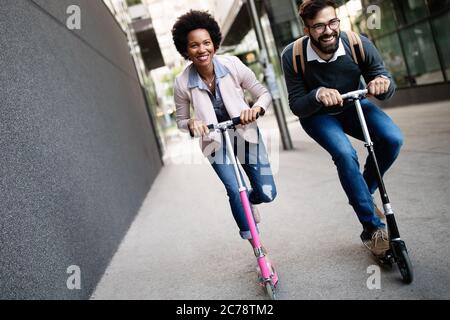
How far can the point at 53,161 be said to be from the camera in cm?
432

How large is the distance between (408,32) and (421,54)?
2.81 feet

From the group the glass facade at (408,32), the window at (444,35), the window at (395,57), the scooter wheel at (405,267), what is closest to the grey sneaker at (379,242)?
the scooter wheel at (405,267)

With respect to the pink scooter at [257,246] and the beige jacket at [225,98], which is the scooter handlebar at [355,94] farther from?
the pink scooter at [257,246]

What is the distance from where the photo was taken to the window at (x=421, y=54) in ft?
42.9

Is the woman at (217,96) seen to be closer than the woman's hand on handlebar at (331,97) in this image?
No

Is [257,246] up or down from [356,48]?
down

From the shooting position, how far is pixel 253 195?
412 cm

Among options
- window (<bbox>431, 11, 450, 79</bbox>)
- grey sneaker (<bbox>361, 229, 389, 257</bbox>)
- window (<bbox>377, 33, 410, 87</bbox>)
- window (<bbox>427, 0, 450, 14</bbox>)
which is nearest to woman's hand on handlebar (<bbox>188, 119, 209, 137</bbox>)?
grey sneaker (<bbox>361, 229, 389, 257</bbox>)

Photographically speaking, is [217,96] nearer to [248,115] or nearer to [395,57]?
[248,115]

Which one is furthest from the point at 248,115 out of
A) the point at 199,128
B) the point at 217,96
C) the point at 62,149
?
the point at 62,149

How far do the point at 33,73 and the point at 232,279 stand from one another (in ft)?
8.61

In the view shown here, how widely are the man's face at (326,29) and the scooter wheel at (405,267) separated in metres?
1.50

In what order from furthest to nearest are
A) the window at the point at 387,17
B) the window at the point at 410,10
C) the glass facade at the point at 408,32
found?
the window at the point at 387,17 < the window at the point at 410,10 < the glass facade at the point at 408,32
